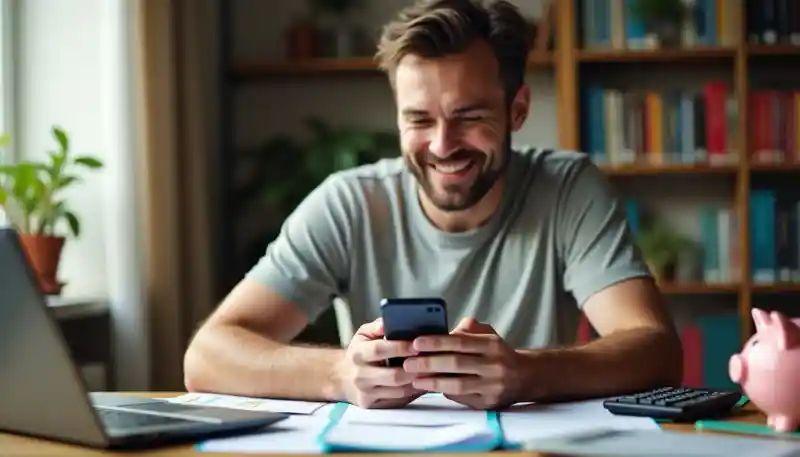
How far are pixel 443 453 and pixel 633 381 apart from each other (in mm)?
510

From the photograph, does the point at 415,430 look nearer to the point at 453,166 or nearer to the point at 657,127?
the point at 453,166

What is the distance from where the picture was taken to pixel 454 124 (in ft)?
5.53

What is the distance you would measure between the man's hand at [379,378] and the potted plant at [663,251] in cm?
224

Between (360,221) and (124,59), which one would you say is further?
(124,59)

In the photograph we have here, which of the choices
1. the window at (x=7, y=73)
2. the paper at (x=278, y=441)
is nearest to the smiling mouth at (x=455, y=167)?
the paper at (x=278, y=441)

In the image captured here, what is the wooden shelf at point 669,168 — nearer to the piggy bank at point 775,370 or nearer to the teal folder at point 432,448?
the piggy bank at point 775,370

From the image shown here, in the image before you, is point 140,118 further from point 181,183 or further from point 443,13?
point 443,13

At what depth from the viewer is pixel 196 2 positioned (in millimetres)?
3072

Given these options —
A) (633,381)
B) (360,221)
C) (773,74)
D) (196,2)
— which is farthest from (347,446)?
(773,74)

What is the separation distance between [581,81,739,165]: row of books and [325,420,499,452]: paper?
2.40m

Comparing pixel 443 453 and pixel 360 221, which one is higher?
pixel 360 221

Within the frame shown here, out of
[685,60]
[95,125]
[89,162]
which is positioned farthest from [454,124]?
[685,60]

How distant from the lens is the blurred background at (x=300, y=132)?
2740 mm

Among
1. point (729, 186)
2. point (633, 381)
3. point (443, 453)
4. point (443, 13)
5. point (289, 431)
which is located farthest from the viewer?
point (729, 186)
